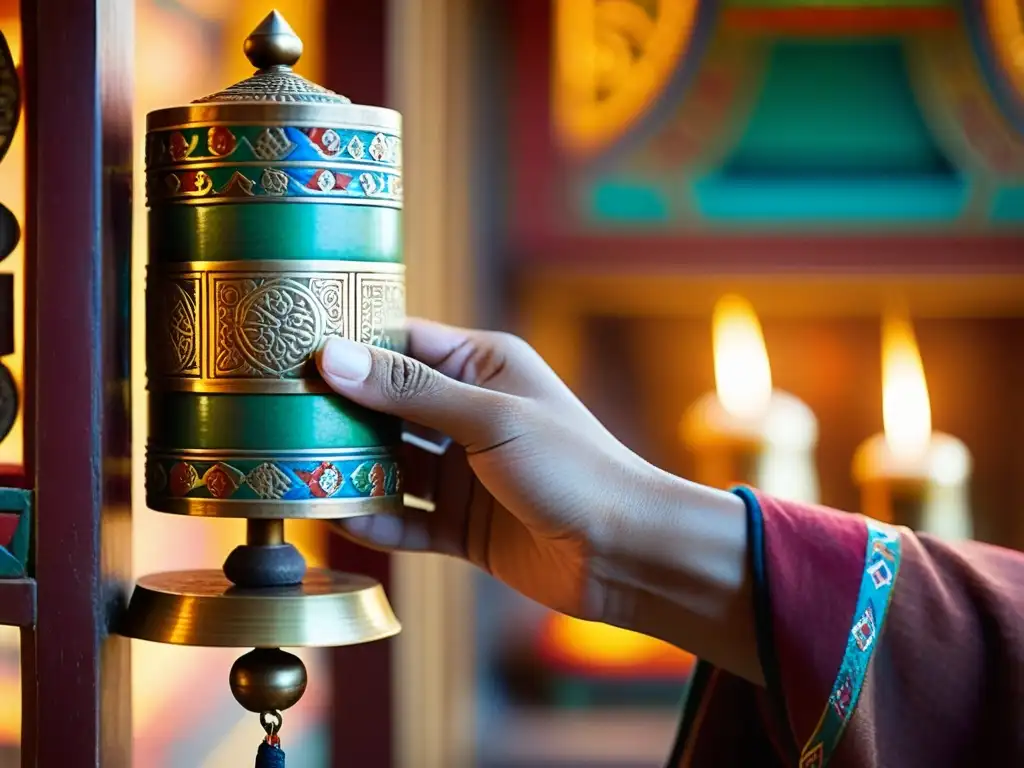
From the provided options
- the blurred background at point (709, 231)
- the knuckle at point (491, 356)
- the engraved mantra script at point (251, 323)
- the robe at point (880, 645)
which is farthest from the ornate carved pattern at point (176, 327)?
the blurred background at point (709, 231)

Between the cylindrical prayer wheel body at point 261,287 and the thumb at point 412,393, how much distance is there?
0.01m

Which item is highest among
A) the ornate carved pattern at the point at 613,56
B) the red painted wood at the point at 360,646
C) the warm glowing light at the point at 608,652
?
the ornate carved pattern at the point at 613,56

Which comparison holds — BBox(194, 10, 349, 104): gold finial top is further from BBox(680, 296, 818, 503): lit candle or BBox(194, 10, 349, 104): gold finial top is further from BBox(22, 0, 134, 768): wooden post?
BBox(680, 296, 818, 503): lit candle

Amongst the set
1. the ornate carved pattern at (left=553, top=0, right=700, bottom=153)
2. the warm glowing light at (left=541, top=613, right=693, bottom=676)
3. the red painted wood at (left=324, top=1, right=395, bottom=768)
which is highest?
the ornate carved pattern at (left=553, top=0, right=700, bottom=153)

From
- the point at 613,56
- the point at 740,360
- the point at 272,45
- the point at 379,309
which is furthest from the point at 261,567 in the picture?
the point at 613,56

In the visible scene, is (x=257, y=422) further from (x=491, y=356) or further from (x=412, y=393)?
(x=491, y=356)

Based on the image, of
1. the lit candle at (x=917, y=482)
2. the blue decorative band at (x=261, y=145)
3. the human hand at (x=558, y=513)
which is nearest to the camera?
the blue decorative band at (x=261, y=145)

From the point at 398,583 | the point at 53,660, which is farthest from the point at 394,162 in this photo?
the point at 398,583

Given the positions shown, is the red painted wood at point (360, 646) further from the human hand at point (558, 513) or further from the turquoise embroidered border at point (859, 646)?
the turquoise embroidered border at point (859, 646)

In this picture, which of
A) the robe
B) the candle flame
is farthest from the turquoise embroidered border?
the candle flame

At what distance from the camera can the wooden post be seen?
73cm

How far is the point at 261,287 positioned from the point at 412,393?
0.10 m

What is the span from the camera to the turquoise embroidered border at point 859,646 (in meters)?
0.88

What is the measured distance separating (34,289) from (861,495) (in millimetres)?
2210
